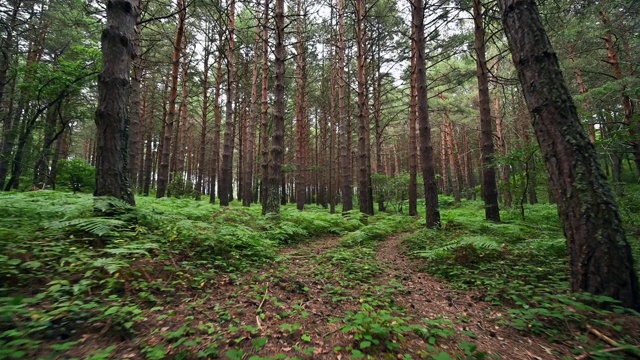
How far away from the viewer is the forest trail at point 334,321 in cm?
217

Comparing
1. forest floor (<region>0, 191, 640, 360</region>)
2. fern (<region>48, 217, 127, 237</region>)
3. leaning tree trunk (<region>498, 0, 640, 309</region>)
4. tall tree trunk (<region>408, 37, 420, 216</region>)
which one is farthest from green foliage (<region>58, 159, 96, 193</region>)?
leaning tree trunk (<region>498, 0, 640, 309</region>)

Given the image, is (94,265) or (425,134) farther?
(425,134)

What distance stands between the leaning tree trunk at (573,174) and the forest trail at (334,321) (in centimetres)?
101

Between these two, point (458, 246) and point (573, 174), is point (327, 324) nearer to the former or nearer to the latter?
point (573, 174)

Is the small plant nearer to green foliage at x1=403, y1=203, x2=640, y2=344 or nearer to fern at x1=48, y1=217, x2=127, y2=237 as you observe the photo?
green foliage at x1=403, y1=203, x2=640, y2=344

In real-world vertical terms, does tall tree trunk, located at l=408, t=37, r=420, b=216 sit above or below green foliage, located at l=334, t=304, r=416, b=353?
above

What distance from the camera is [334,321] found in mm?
2729

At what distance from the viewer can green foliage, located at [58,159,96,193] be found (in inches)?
464

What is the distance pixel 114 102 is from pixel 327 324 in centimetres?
466

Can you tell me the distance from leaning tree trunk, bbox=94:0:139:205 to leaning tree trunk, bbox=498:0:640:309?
5758 mm

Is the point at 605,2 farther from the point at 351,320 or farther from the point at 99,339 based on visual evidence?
the point at 99,339

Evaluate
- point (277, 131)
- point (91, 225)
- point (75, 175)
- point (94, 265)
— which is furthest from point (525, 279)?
point (75, 175)

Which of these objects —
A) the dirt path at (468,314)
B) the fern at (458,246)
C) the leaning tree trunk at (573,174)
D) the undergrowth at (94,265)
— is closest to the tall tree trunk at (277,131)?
the undergrowth at (94,265)

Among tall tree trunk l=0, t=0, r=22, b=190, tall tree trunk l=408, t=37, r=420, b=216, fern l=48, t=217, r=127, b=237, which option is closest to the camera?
fern l=48, t=217, r=127, b=237
